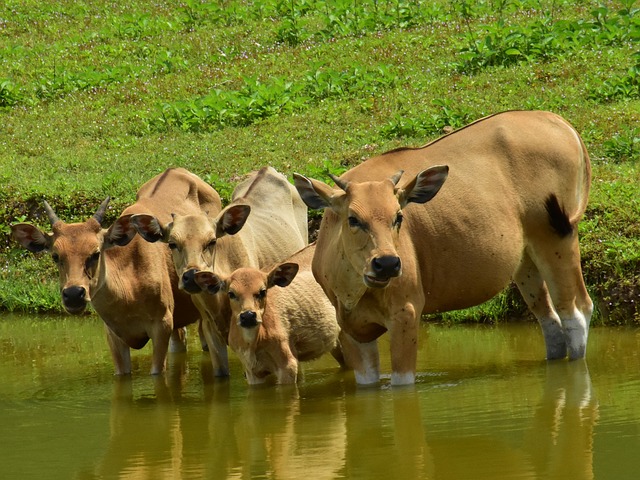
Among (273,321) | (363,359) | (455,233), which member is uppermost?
(455,233)

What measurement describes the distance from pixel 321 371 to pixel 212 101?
8.31 meters

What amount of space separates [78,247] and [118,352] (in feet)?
3.99

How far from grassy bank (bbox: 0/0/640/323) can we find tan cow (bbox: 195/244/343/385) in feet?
6.90

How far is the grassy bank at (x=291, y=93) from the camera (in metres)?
16.2

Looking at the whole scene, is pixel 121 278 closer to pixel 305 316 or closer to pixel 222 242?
pixel 222 242

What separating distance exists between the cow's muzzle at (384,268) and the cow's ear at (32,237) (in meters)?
3.33

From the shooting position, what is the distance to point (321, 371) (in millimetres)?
12750

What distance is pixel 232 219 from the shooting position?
1248 centimetres

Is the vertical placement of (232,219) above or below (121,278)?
above

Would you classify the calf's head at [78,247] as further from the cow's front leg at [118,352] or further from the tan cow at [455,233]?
the tan cow at [455,233]

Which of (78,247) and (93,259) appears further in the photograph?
(93,259)

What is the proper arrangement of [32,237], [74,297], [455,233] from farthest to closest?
1. [32,237]
2. [74,297]
3. [455,233]

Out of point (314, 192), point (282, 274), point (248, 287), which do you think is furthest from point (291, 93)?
point (314, 192)

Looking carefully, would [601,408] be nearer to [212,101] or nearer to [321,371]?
[321,371]
